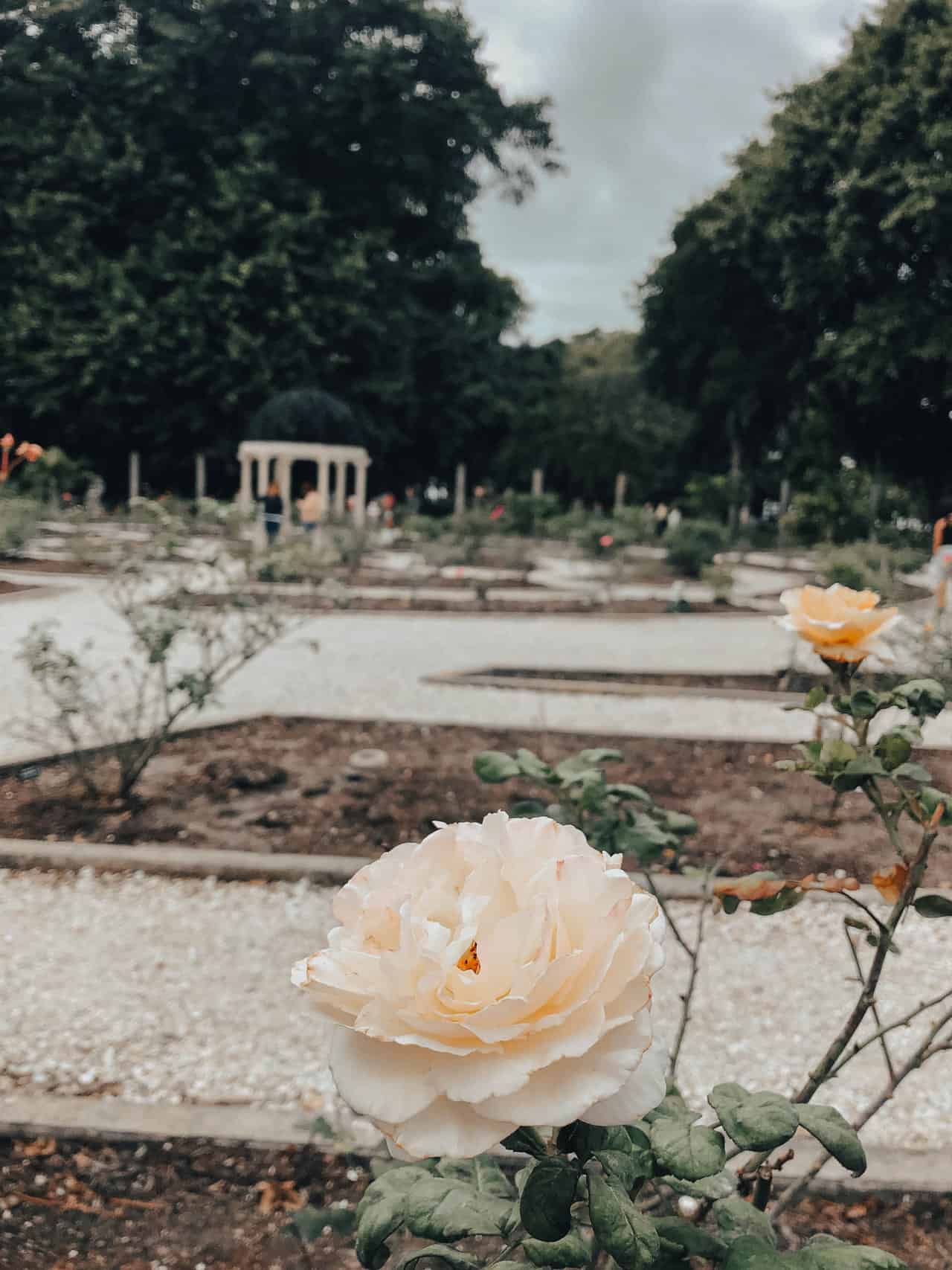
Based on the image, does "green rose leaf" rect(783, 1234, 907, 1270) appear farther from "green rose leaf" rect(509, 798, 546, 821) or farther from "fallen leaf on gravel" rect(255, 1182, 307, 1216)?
"fallen leaf on gravel" rect(255, 1182, 307, 1216)

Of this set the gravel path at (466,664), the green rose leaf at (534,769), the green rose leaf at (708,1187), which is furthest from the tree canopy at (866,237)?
the green rose leaf at (708,1187)

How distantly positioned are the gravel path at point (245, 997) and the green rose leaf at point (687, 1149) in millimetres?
1269

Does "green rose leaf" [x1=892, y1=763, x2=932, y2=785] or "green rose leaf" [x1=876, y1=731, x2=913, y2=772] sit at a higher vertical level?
"green rose leaf" [x1=876, y1=731, x2=913, y2=772]

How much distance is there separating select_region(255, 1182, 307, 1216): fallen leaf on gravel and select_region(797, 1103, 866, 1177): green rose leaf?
1183 millimetres

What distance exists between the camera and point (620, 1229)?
2.62ft

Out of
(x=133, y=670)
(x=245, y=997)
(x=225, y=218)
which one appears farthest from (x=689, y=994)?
(x=225, y=218)

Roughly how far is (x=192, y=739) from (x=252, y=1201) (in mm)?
3597

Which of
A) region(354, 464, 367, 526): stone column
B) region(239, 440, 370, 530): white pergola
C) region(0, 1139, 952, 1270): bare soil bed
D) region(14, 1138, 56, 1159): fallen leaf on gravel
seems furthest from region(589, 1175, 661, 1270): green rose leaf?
region(239, 440, 370, 530): white pergola

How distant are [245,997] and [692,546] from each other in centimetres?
1446

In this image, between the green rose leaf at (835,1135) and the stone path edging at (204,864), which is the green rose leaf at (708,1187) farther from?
the stone path edging at (204,864)

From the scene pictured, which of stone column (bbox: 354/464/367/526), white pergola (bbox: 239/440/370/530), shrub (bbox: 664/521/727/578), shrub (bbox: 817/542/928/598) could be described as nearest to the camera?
shrub (bbox: 817/542/928/598)

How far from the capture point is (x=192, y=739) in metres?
5.38

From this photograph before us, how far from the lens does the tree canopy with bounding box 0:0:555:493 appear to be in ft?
84.9

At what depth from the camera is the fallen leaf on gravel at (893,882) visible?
131cm
